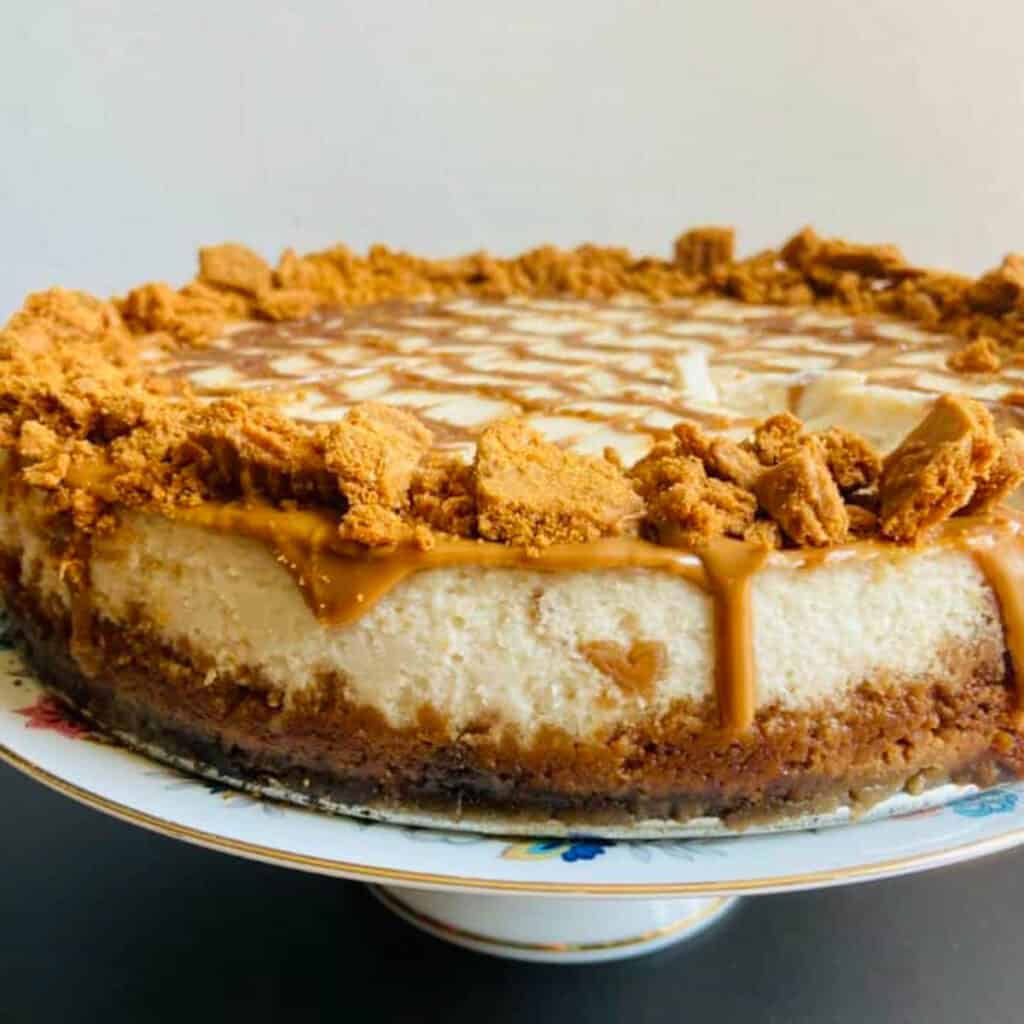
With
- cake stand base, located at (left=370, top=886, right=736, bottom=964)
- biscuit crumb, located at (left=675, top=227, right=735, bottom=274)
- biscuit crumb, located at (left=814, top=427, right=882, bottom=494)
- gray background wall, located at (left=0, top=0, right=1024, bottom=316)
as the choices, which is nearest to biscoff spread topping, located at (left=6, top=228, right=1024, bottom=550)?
biscuit crumb, located at (left=814, top=427, right=882, bottom=494)

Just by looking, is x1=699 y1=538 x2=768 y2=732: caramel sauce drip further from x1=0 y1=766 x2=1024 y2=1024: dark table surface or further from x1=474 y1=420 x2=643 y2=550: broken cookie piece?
x1=0 y1=766 x2=1024 y2=1024: dark table surface

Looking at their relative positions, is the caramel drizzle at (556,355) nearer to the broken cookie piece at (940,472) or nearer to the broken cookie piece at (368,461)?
the broken cookie piece at (368,461)

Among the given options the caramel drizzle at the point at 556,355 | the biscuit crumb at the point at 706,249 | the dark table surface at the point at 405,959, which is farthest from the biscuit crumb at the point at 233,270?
the dark table surface at the point at 405,959

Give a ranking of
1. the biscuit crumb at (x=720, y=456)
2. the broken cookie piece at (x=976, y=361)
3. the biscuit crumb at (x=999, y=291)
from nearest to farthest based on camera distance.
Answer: the biscuit crumb at (x=720, y=456)
the broken cookie piece at (x=976, y=361)
the biscuit crumb at (x=999, y=291)

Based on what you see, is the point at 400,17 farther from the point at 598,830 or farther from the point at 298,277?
the point at 598,830

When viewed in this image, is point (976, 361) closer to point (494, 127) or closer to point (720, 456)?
point (720, 456)

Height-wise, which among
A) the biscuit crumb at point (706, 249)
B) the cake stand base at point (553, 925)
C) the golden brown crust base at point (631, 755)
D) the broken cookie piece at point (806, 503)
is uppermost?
the biscuit crumb at point (706, 249)

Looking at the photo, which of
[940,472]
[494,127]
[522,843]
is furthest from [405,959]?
[494,127]

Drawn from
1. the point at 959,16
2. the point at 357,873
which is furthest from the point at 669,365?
the point at 959,16
